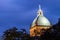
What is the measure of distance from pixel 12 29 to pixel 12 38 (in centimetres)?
325

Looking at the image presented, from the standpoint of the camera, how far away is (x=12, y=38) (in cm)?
5794

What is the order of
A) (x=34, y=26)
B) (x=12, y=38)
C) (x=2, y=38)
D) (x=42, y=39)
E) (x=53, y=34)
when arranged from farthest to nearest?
(x=34, y=26) < (x=2, y=38) < (x=12, y=38) < (x=42, y=39) < (x=53, y=34)

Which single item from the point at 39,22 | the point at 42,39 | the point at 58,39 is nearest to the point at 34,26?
the point at 39,22

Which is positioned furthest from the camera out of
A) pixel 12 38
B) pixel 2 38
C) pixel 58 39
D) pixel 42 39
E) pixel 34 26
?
pixel 34 26

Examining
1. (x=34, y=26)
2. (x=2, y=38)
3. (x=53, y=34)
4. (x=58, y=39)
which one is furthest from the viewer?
(x=34, y=26)

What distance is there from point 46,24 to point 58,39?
66.4 metres

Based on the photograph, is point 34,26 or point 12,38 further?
point 34,26

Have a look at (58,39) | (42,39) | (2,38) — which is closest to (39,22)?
(2,38)

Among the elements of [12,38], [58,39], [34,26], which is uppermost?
[34,26]

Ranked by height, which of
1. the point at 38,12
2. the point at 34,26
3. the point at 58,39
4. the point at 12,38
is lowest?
the point at 58,39

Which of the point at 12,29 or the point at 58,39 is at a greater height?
the point at 12,29

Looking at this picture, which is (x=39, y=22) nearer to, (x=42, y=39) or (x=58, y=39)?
(x=42, y=39)

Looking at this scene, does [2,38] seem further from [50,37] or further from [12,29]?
[50,37]

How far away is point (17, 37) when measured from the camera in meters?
59.1
